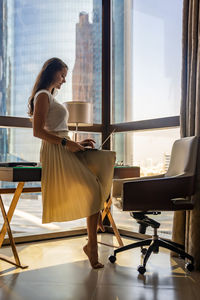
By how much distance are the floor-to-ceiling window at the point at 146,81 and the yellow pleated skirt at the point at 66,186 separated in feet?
3.06

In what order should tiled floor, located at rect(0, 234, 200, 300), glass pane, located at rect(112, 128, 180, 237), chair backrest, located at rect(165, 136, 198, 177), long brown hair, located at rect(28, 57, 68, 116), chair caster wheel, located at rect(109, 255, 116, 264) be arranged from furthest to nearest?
glass pane, located at rect(112, 128, 180, 237)
chair caster wheel, located at rect(109, 255, 116, 264)
chair backrest, located at rect(165, 136, 198, 177)
long brown hair, located at rect(28, 57, 68, 116)
tiled floor, located at rect(0, 234, 200, 300)

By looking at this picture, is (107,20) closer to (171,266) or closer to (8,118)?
(8,118)

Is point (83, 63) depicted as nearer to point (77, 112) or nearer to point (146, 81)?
point (146, 81)

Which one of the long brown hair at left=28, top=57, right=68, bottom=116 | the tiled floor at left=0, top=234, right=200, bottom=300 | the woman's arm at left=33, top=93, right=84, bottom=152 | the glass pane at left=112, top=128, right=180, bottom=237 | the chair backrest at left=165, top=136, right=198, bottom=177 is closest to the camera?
the tiled floor at left=0, top=234, right=200, bottom=300

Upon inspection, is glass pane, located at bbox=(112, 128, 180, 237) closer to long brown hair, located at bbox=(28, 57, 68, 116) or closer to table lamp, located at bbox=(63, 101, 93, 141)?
table lamp, located at bbox=(63, 101, 93, 141)

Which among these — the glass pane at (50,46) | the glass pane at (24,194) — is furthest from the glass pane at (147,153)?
the glass pane at (24,194)

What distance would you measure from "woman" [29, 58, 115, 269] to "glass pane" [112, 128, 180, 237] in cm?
89

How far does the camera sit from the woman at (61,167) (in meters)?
2.60

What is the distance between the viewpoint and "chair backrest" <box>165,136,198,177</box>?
9.36 ft

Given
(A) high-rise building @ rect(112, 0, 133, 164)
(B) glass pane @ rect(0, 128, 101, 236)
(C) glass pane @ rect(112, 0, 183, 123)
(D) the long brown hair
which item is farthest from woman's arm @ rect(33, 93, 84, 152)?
(A) high-rise building @ rect(112, 0, 133, 164)

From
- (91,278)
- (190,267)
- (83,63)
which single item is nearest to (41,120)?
(91,278)

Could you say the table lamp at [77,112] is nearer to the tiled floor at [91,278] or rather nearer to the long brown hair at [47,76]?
the long brown hair at [47,76]

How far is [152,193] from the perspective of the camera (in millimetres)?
2717

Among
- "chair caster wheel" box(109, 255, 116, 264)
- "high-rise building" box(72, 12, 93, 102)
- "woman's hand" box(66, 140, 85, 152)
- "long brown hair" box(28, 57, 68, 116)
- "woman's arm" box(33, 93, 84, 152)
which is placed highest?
"high-rise building" box(72, 12, 93, 102)
